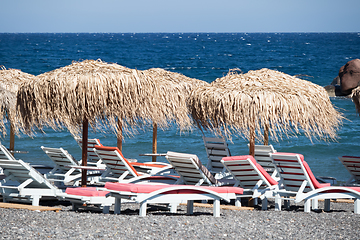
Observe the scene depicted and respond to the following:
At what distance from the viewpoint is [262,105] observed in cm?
585

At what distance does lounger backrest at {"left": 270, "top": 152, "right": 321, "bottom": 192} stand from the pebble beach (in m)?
0.41

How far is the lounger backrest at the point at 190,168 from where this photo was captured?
6023 millimetres

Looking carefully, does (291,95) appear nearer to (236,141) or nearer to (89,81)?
(89,81)

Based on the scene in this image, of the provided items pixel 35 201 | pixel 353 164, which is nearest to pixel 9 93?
pixel 35 201

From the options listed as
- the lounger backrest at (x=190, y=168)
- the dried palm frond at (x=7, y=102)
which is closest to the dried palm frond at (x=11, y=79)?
the dried palm frond at (x=7, y=102)

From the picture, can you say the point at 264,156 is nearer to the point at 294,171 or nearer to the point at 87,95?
the point at 294,171

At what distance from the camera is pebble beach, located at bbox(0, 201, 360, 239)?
424 cm

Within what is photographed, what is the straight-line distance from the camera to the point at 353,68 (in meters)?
17.6

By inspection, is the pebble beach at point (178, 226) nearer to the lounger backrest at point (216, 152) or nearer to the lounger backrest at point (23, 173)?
the lounger backrest at point (23, 173)

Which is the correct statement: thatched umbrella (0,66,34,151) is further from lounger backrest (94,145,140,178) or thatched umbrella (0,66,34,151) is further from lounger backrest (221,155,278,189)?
lounger backrest (221,155,278,189)

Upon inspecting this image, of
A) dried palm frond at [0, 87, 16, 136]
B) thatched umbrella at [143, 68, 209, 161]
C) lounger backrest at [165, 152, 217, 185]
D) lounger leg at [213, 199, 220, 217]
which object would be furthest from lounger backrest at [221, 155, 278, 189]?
dried palm frond at [0, 87, 16, 136]

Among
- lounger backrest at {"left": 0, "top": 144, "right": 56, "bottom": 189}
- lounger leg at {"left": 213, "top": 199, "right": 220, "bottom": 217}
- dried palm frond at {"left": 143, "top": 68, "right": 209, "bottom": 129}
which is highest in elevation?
dried palm frond at {"left": 143, "top": 68, "right": 209, "bottom": 129}

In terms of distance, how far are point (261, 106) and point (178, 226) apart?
2.12m

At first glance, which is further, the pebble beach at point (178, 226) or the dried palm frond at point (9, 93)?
the dried palm frond at point (9, 93)
